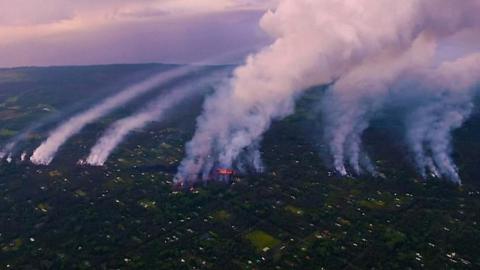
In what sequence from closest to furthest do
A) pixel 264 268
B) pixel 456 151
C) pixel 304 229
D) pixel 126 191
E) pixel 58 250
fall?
1. pixel 264 268
2. pixel 58 250
3. pixel 304 229
4. pixel 126 191
5. pixel 456 151

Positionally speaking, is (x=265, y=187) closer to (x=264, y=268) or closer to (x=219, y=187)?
(x=219, y=187)

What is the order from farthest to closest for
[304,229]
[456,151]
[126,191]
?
[456,151] → [126,191] → [304,229]

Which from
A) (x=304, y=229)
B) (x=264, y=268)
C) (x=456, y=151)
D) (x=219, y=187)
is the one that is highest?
(x=456, y=151)

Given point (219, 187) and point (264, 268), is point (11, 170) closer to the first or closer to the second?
point (219, 187)

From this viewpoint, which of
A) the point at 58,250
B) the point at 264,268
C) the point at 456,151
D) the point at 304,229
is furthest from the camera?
the point at 456,151

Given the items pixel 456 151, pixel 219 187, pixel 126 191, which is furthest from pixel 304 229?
pixel 456 151

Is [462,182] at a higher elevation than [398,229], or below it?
higher

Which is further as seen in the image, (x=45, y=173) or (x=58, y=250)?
(x=45, y=173)

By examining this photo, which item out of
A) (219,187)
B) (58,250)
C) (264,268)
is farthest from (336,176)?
(58,250)

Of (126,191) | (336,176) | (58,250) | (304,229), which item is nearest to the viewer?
(58,250)
